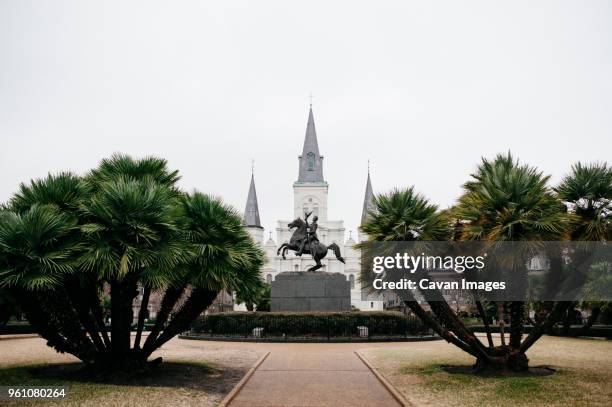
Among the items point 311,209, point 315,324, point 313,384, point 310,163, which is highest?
point 310,163

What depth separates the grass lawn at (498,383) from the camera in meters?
A: 10.5

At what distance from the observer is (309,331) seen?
2562 cm

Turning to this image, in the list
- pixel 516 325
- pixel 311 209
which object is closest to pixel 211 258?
pixel 516 325

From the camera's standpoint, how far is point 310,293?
28.3 meters

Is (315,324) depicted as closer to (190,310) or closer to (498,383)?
(190,310)

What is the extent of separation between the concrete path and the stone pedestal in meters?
9.62

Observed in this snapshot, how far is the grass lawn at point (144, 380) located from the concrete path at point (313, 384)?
1.99 feet

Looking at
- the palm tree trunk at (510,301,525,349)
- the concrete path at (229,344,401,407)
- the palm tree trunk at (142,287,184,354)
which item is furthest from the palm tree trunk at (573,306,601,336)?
the palm tree trunk at (142,287,184,354)

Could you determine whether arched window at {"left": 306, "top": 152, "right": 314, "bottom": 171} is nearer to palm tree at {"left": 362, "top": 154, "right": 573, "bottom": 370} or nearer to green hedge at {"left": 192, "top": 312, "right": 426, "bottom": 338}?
green hedge at {"left": 192, "top": 312, "right": 426, "bottom": 338}

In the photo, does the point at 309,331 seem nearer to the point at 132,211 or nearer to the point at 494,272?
the point at 494,272

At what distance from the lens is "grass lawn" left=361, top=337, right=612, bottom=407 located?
413 inches

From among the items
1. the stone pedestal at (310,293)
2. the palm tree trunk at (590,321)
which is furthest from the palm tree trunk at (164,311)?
the palm tree trunk at (590,321)

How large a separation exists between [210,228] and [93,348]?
3894 millimetres

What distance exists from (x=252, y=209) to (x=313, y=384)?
95.9 metres
